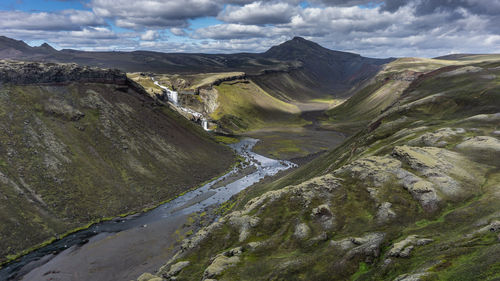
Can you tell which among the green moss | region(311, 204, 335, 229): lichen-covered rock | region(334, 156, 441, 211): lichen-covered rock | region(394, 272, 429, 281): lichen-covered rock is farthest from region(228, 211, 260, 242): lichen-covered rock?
region(394, 272, 429, 281): lichen-covered rock

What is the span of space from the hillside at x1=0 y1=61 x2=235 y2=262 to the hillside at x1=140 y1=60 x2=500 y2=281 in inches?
2014

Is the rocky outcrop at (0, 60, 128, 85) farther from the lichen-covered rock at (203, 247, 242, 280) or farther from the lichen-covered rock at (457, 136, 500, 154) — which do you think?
the lichen-covered rock at (457, 136, 500, 154)

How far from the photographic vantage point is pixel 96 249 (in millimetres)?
77062

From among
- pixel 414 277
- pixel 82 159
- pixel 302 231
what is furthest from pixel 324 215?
pixel 82 159

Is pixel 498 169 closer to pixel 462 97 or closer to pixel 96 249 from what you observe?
pixel 462 97

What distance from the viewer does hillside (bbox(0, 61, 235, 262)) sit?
85.1 meters

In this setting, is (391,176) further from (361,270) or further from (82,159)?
(82,159)

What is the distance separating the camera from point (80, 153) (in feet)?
363

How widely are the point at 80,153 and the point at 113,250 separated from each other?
50482mm

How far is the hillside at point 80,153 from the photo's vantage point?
279 ft

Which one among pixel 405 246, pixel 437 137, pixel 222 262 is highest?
pixel 437 137

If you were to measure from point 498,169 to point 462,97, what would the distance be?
64.5 metres

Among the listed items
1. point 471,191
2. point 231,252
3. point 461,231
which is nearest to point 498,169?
point 471,191

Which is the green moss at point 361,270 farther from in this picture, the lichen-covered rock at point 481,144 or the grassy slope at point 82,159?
the grassy slope at point 82,159
